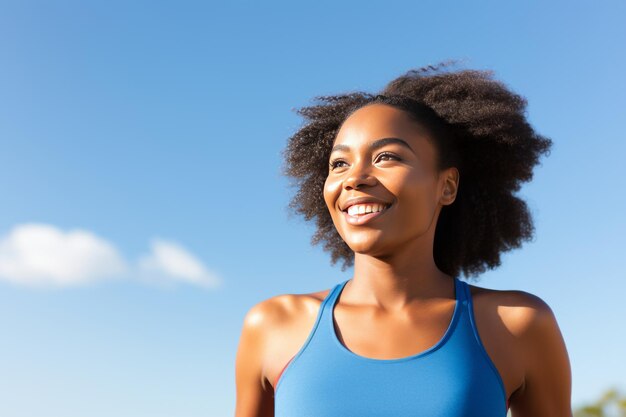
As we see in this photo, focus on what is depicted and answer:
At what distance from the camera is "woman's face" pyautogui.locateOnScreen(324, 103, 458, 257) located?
12.9 feet

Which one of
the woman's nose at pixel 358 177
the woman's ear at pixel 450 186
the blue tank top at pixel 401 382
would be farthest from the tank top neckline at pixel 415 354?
the woman's nose at pixel 358 177

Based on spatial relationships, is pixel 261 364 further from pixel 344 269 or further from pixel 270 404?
pixel 344 269

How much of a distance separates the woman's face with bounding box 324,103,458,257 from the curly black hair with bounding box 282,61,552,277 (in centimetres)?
21

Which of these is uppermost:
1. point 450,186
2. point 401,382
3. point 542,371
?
point 450,186

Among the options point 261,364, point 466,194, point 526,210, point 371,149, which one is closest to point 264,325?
point 261,364

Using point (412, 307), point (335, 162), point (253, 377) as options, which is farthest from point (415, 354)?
point (335, 162)

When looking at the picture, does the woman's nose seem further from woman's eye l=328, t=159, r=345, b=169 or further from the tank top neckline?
the tank top neckline

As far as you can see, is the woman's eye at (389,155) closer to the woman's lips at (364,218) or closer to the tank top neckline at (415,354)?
the woman's lips at (364,218)

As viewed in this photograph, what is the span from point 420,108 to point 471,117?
372mm

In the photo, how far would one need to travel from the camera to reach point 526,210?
16.3ft

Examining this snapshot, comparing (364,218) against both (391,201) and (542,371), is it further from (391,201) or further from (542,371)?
(542,371)

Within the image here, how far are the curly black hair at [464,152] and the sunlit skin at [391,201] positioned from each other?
0.78ft

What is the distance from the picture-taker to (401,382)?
3.68 meters

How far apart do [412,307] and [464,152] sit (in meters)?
1.17
